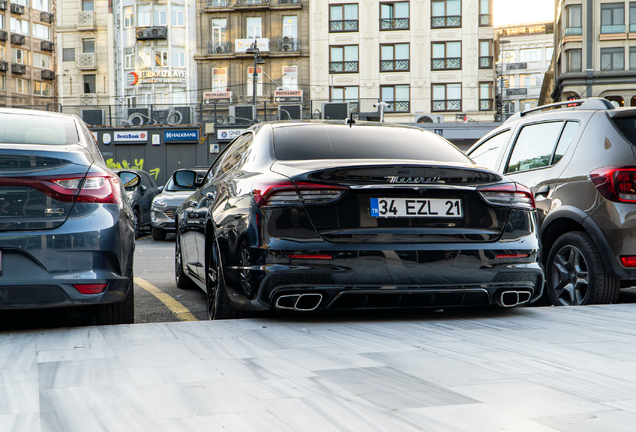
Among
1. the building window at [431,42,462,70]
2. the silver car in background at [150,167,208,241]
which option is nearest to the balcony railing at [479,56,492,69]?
the building window at [431,42,462,70]

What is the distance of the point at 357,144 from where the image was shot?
4473 millimetres

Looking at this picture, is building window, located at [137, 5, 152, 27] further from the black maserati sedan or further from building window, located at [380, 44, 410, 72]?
the black maserati sedan

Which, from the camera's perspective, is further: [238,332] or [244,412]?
[238,332]

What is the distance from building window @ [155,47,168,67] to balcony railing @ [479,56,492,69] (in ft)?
73.8

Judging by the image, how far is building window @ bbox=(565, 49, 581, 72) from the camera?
163 ft

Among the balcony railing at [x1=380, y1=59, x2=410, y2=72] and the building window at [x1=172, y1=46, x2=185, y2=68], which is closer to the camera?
the balcony railing at [x1=380, y1=59, x2=410, y2=72]

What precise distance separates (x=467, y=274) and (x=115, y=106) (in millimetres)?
38357

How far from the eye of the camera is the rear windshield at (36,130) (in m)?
4.13

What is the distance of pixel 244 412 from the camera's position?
2.33m

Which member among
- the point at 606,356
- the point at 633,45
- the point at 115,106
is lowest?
the point at 606,356

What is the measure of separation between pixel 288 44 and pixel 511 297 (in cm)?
4680

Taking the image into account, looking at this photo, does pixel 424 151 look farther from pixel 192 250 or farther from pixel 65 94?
pixel 65 94

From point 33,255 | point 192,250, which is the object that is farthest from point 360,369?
point 192,250

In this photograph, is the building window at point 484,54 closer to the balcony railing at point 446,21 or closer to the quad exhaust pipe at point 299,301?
the balcony railing at point 446,21
